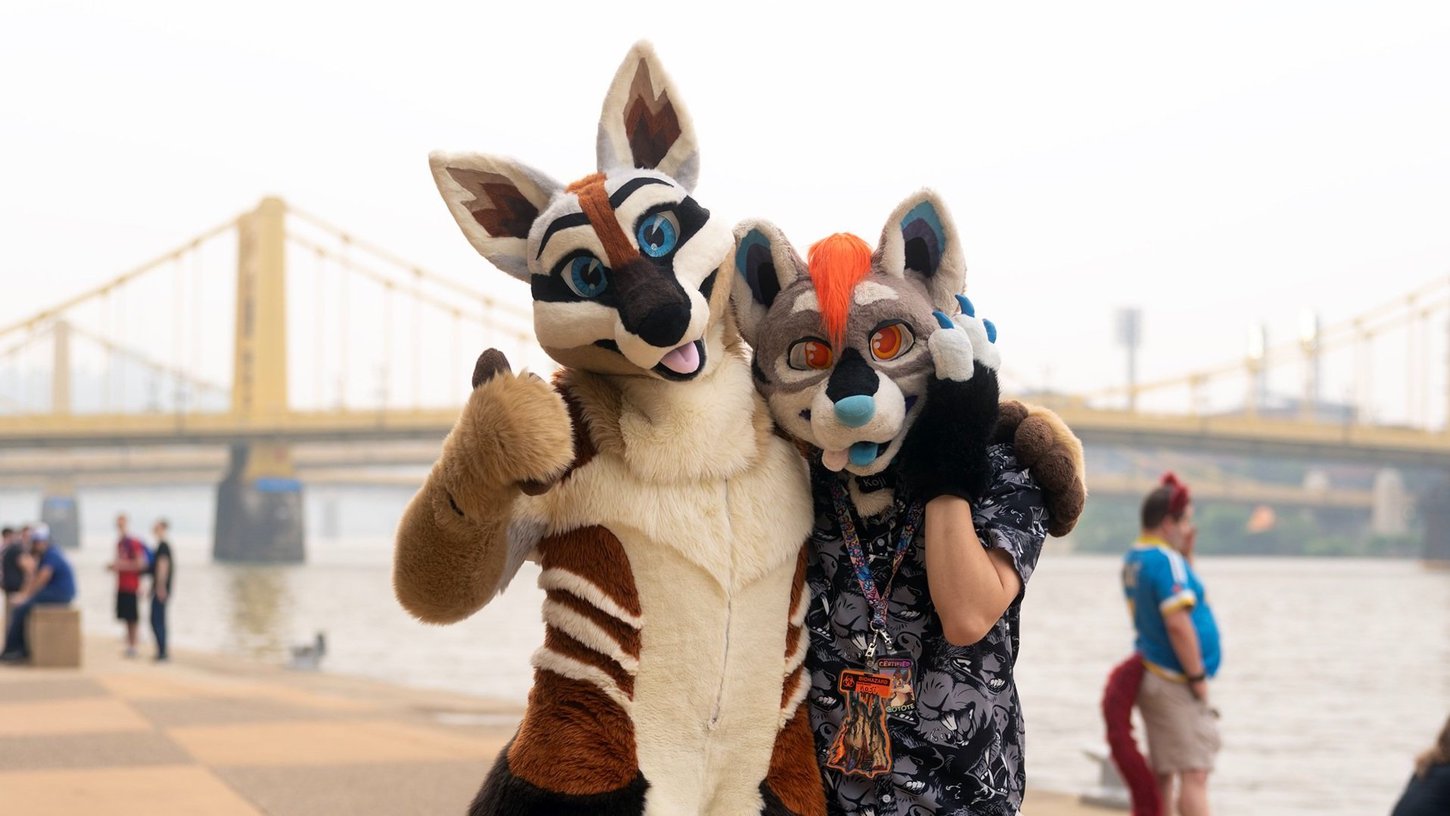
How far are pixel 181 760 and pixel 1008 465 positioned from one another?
493cm

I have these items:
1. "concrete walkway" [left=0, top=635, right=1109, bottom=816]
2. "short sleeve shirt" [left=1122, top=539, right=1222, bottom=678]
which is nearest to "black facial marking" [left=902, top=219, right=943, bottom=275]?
"short sleeve shirt" [left=1122, top=539, right=1222, bottom=678]

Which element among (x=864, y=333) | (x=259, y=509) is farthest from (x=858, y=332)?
(x=259, y=509)

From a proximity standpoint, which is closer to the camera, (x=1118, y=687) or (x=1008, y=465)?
(x=1008, y=465)

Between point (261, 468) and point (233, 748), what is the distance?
1356 inches

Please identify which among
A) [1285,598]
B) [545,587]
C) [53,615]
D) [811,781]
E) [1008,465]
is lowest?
[1285,598]

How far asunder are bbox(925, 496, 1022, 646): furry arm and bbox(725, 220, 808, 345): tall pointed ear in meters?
0.38

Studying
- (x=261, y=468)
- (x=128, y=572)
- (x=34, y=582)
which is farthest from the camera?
(x=261, y=468)

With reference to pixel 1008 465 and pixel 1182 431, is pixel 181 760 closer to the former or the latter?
pixel 1008 465

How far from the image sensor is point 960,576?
2064 mm

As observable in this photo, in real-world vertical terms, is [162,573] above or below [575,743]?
below

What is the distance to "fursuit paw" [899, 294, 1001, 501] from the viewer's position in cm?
207

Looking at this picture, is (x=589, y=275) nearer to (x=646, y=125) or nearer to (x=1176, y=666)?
(x=646, y=125)

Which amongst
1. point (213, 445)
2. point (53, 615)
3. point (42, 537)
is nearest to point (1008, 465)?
point (53, 615)

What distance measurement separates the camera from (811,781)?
215cm
